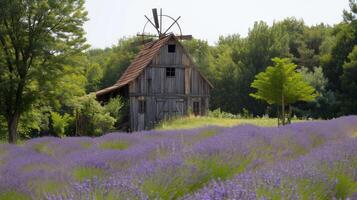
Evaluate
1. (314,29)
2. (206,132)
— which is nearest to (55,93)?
(206,132)

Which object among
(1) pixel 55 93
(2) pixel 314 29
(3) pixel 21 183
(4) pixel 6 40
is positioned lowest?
(3) pixel 21 183

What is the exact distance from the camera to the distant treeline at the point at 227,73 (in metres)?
18.7

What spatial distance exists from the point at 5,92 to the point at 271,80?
11.2 metres

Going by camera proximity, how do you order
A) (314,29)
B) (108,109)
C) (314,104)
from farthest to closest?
(314,29) → (314,104) → (108,109)

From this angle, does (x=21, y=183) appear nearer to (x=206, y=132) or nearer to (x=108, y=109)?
(x=206, y=132)

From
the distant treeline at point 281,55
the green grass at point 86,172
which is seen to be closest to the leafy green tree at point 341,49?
the distant treeline at point 281,55

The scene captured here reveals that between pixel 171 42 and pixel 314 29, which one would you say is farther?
pixel 314 29

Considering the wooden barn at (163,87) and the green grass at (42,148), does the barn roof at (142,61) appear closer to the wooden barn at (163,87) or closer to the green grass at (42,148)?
the wooden barn at (163,87)

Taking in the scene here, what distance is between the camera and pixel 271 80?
21.1 metres

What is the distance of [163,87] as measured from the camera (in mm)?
26359

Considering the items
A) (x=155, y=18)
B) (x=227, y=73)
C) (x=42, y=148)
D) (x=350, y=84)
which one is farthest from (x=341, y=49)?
(x=42, y=148)

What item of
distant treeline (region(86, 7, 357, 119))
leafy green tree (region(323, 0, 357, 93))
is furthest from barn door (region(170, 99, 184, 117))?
leafy green tree (region(323, 0, 357, 93))

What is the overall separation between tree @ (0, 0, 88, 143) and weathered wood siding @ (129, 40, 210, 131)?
694 cm

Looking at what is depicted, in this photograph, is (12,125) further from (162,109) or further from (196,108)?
(196,108)
